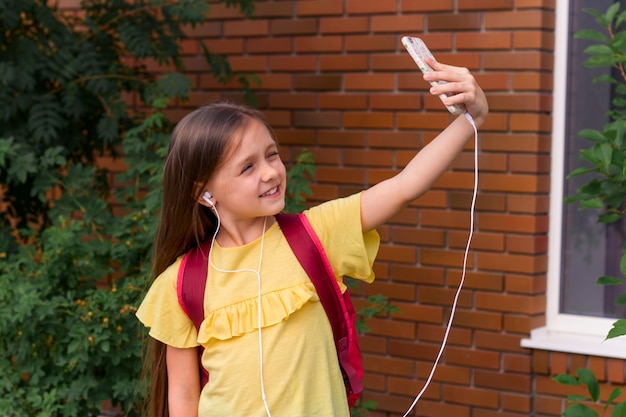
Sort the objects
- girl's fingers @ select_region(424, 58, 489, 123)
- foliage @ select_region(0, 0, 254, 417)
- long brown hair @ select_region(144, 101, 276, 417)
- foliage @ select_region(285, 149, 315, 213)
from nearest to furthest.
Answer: girl's fingers @ select_region(424, 58, 489, 123) < long brown hair @ select_region(144, 101, 276, 417) < foliage @ select_region(0, 0, 254, 417) < foliage @ select_region(285, 149, 315, 213)

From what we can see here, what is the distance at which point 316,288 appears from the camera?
2938mm

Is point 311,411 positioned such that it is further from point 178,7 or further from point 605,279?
point 178,7

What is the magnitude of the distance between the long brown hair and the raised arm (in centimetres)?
40

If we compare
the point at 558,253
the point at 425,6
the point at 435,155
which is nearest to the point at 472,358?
the point at 558,253

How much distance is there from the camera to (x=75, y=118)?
17.0ft

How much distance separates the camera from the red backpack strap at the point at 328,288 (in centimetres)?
295

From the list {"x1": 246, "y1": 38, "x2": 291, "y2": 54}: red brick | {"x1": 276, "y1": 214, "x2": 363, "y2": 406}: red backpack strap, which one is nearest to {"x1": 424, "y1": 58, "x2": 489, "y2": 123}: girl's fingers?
{"x1": 276, "y1": 214, "x2": 363, "y2": 406}: red backpack strap

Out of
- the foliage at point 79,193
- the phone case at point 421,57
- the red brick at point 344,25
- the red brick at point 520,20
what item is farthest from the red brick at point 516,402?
the phone case at point 421,57

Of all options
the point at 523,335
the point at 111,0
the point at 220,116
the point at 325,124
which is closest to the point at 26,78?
the point at 111,0

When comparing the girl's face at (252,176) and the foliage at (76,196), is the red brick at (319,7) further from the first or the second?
the girl's face at (252,176)

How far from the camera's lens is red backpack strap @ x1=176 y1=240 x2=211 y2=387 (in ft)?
9.87

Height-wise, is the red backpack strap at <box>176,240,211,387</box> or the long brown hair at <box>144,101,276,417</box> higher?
the long brown hair at <box>144,101,276,417</box>

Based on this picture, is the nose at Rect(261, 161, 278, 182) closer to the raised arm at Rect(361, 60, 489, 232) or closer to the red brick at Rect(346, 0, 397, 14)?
the raised arm at Rect(361, 60, 489, 232)

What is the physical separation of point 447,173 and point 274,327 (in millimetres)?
2294
